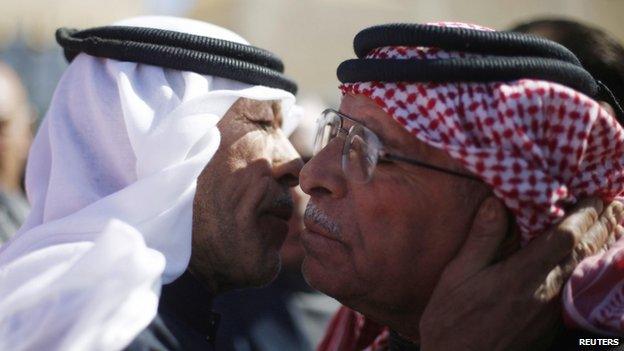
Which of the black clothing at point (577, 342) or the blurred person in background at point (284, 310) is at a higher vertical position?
the black clothing at point (577, 342)

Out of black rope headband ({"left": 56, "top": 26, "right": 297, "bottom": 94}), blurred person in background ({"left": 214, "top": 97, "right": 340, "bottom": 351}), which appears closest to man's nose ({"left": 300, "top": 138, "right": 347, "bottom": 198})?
black rope headband ({"left": 56, "top": 26, "right": 297, "bottom": 94})

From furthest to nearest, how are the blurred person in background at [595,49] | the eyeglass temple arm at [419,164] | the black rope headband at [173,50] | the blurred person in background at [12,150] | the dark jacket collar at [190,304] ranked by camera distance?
the blurred person in background at [12,150] < the blurred person in background at [595,49] < the black rope headband at [173,50] < the dark jacket collar at [190,304] < the eyeglass temple arm at [419,164]

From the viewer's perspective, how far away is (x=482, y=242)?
10.0ft

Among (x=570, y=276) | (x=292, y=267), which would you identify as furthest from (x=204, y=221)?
(x=292, y=267)

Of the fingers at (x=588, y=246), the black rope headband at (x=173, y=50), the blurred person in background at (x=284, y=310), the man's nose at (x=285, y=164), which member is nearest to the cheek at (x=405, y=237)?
the fingers at (x=588, y=246)

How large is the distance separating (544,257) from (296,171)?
1.43m

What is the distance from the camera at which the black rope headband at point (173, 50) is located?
12.1 feet

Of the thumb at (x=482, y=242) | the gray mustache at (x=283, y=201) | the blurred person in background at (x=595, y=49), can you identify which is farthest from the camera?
the blurred person in background at (x=595, y=49)

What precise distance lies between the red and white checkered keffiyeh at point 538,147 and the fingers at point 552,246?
0.17ft

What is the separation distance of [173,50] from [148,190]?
29.1 inches

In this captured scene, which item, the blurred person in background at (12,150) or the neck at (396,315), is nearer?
the neck at (396,315)

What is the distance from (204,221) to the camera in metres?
3.74

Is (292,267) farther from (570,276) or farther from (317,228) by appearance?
(570,276)
